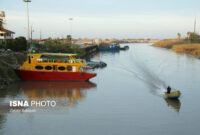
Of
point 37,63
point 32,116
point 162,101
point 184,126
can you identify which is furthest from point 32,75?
point 184,126

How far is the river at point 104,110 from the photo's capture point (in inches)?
1006

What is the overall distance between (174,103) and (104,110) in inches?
424

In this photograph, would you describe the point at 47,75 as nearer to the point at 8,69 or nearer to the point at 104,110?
the point at 8,69

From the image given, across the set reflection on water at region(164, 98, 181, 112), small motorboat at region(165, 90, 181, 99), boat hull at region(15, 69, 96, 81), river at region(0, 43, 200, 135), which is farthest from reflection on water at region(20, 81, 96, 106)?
small motorboat at region(165, 90, 181, 99)

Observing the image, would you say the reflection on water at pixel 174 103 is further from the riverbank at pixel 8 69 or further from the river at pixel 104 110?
the riverbank at pixel 8 69

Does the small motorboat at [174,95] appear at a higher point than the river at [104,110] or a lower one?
higher

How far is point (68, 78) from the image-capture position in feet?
155

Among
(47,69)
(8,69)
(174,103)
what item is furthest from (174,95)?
(8,69)

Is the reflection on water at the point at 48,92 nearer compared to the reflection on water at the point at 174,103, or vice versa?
the reflection on water at the point at 174,103

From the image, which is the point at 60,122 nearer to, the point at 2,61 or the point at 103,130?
the point at 103,130

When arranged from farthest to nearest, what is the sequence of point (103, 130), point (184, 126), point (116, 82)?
point (116, 82) < point (184, 126) < point (103, 130)

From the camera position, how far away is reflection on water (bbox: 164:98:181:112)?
33.3 metres

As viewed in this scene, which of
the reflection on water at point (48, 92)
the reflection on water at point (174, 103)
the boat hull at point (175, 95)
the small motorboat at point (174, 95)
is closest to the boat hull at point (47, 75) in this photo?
the reflection on water at point (48, 92)

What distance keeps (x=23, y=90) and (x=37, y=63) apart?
6807 mm
